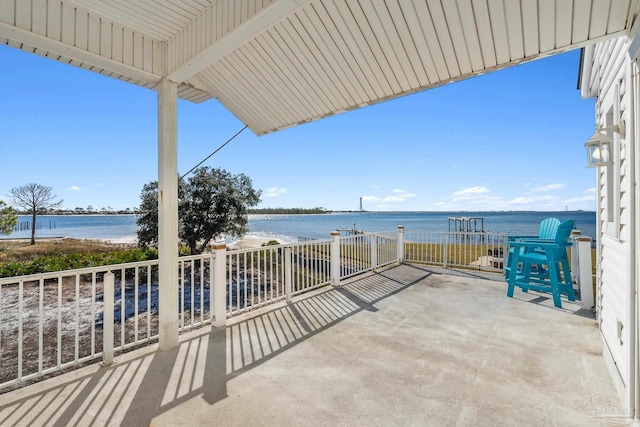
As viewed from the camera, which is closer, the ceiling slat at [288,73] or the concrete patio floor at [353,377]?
the concrete patio floor at [353,377]

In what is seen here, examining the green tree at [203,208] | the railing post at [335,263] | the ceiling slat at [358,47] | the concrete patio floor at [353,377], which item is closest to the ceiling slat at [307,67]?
the ceiling slat at [358,47]

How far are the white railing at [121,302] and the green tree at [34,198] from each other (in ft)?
38.3

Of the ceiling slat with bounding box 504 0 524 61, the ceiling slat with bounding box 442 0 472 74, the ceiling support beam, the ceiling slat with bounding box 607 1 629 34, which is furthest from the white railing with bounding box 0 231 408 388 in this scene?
the ceiling slat with bounding box 607 1 629 34

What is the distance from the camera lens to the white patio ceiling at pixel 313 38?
5.43ft

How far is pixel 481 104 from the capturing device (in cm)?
1080

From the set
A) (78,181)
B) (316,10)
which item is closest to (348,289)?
(316,10)

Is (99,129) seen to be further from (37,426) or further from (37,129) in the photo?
(37,426)

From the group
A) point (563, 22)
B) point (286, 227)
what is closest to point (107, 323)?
point (563, 22)

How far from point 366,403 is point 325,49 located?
2585mm

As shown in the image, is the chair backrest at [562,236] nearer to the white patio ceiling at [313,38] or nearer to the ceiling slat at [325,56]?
the white patio ceiling at [313,38]

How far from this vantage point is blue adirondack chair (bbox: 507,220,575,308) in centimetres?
377

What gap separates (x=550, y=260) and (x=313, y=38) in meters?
4.00

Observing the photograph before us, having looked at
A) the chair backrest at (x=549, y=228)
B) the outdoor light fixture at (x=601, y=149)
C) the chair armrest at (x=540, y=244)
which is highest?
the outdoor light fixture at (x=601, y=149)

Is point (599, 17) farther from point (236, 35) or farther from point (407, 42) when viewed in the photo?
point (236, 35)
